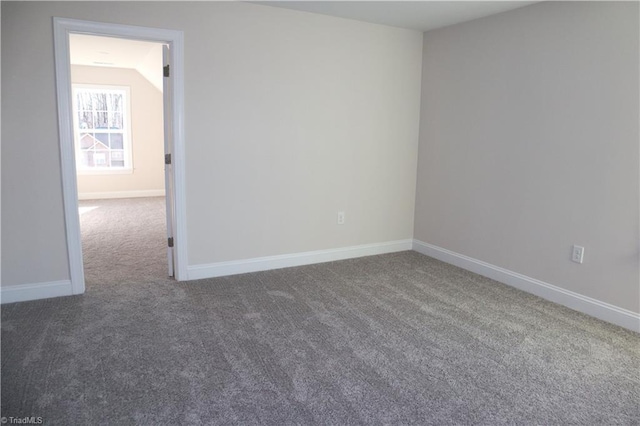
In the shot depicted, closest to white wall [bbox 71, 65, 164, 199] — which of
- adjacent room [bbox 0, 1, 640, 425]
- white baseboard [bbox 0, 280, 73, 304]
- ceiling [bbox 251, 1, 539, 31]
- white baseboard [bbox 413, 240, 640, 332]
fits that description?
adjacent room [bbox 0, 1, 640, 425]

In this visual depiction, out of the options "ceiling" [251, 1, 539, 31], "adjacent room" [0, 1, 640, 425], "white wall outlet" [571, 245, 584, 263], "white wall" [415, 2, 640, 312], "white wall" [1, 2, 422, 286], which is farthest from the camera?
"ceiling" [251, 1, 539, 31]

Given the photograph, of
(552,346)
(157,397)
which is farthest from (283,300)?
(552,346)

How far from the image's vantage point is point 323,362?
2379mm

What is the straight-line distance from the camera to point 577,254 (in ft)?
10.3

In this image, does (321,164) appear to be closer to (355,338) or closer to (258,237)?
(258,237)

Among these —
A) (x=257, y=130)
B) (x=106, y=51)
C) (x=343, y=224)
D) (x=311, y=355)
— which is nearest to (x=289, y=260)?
(x=343, y=224)

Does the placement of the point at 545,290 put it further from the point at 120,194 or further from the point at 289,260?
the point at 120,194

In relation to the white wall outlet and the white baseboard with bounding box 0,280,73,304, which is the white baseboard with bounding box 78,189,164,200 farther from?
the white wall outlet

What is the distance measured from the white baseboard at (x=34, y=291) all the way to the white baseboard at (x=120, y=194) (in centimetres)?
489

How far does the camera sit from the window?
24.7 feet

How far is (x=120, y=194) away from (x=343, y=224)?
5.24 meters

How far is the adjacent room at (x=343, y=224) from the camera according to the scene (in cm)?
218

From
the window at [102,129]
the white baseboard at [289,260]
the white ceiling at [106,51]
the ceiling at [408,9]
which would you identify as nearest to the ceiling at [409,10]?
the ceiling at [408,9]

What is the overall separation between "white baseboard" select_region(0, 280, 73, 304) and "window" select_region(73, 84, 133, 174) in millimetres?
4998
